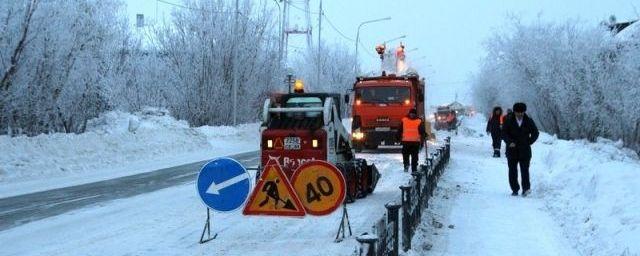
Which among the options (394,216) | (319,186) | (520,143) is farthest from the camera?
(520,143)

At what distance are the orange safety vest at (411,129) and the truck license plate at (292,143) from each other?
18.9 ft

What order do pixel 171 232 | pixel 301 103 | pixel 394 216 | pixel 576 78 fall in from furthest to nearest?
pixel 576 78
pixel 301 103
pixel 171 232
pixel 394 216

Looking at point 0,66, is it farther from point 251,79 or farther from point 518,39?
point 518,39

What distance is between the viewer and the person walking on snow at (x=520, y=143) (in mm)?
12867

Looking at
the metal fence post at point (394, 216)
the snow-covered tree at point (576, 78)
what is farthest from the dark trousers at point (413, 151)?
the snow-covered tree at point (576, 78)

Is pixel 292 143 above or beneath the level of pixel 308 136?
beneath

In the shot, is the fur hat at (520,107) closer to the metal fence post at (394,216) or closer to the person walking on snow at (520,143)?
the person walking on snow at (520,143)

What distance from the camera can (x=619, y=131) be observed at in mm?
40062

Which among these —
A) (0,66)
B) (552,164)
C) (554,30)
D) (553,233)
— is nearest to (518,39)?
(554,30)

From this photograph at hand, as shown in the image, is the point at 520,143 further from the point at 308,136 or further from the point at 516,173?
the point at 308,136

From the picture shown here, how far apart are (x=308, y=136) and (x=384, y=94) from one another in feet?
46.9

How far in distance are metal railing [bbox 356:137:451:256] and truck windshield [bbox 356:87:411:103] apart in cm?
1303

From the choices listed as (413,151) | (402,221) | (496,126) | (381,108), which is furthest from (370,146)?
(402,221)

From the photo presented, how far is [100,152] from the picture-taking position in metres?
22.0
